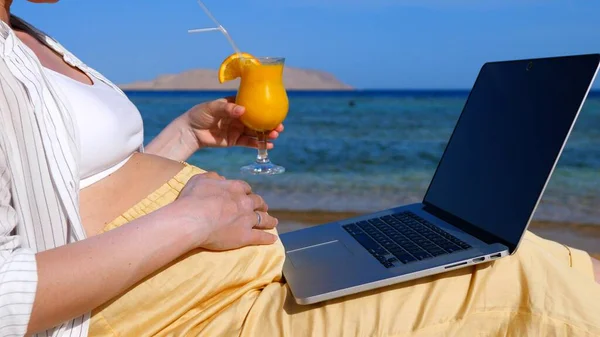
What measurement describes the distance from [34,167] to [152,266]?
0.95 feet

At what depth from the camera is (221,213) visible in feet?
4.49

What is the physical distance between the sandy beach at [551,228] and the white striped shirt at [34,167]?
3.39 metres

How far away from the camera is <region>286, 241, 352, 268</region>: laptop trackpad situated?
157cm

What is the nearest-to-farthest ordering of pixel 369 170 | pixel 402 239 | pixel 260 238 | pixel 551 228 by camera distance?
pixel 260 238 → pixel 402 239 → pixel 551 228 → pixel 369 170

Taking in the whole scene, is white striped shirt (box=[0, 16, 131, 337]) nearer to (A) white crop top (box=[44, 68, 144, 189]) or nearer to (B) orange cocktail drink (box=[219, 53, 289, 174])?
(A) white crop top (box=[44, 68, 144, 189])

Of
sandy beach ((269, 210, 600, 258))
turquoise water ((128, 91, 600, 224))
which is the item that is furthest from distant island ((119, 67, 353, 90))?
sandy beach ((269, 210, 600, 258))

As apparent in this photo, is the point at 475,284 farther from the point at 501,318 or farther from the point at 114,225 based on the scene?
the point at 114,225

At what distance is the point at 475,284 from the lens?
51.3 inches

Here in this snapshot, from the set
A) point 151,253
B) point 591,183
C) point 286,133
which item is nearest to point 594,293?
point 151,253

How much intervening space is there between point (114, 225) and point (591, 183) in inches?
245

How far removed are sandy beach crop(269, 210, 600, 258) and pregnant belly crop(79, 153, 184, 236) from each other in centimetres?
305

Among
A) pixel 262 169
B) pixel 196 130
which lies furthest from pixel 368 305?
pixel 196 130

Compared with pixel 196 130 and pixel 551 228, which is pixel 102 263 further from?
pixel 551 228

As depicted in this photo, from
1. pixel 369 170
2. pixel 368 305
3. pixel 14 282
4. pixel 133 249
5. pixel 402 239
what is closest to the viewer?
pixel 14 282
